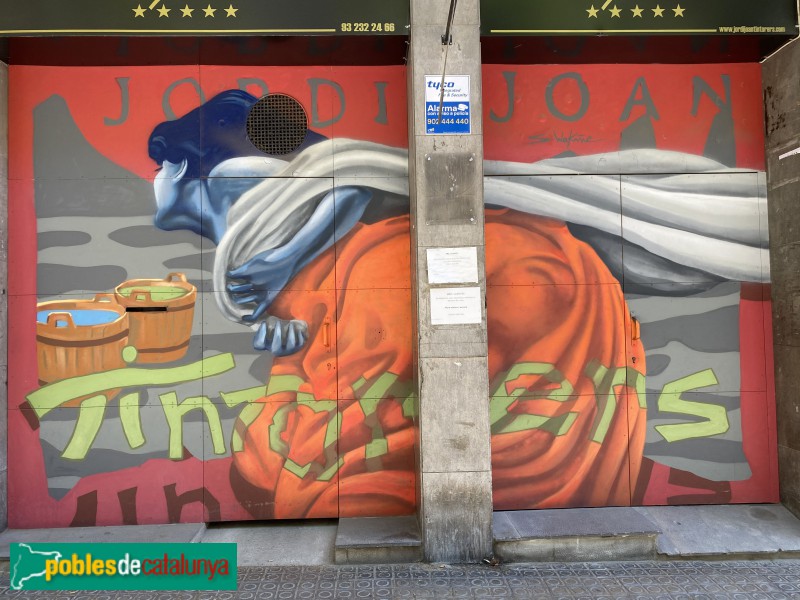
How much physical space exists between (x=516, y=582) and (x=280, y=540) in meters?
2.13

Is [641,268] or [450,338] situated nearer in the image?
[450,338]

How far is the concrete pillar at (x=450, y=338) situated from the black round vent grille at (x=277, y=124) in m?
Answer: 1.35

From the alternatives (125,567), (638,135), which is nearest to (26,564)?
(125,567)

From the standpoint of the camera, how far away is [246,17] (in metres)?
5.00

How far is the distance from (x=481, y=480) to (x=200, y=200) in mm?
3694

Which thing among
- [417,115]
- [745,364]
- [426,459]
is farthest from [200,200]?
[745,364]

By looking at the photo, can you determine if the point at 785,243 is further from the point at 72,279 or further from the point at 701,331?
the point at 72,279

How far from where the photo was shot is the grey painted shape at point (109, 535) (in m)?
5.02

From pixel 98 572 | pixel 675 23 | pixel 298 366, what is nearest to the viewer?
pixel 98 572

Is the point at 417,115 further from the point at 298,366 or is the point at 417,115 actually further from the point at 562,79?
the point at 298,366

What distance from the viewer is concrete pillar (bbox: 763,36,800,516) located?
212 inches

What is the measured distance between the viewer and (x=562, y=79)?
580 cm
